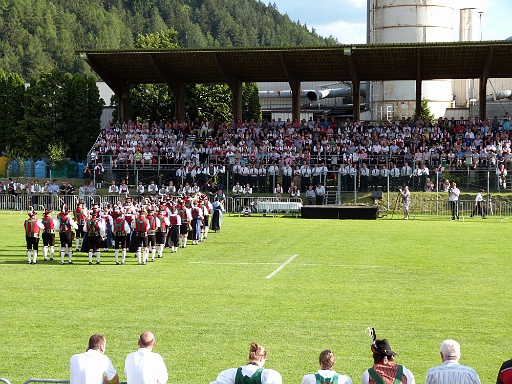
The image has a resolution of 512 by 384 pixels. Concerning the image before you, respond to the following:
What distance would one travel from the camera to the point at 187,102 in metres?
70.0

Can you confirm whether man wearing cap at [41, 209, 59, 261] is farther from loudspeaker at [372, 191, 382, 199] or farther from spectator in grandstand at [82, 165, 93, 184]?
spectator in grandstand at [82, 165, 93, 184]

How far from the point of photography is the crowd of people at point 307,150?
43.8 metres

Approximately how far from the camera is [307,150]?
47.8 meters

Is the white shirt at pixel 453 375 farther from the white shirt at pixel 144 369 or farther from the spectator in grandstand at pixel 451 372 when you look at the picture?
the white shirt at pixel 144 369

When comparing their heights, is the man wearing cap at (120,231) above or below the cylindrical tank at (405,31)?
below

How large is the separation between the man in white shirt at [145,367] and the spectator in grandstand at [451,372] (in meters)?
2.46

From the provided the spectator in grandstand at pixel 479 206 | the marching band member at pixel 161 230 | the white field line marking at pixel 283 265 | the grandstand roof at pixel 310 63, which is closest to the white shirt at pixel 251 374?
the white field line marking at pixel 283 265

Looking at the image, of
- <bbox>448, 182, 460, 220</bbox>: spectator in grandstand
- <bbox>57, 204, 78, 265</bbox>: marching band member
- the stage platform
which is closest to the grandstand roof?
<bbox>448, 182, 460, 220</bbox>: spectator in grandstand

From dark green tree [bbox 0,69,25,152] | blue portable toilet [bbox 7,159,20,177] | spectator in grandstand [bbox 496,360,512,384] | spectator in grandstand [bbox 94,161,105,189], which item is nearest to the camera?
spectator in grandstand [bbox 496,360,512,384]

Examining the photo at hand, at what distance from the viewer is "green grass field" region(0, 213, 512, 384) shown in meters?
12.0

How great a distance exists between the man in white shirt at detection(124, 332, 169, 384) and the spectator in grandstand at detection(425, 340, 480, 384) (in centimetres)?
246

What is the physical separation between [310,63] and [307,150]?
631 centimetres

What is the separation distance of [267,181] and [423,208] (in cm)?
838

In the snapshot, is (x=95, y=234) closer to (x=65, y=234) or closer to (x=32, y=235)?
(x=65, y=234)
